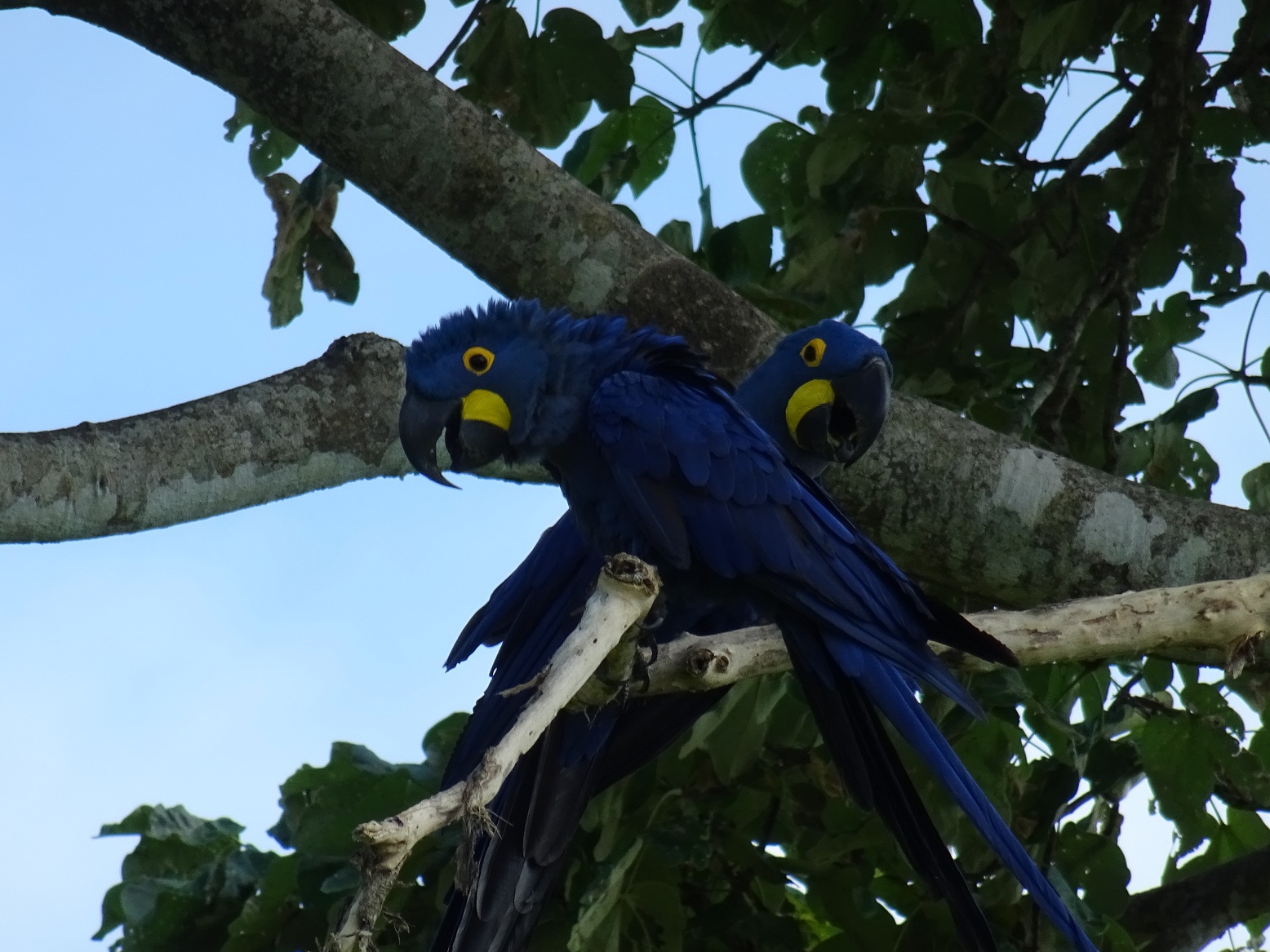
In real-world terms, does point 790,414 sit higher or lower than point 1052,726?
higher

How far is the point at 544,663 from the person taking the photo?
109 inches

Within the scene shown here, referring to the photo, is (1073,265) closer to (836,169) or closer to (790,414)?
(836,169)

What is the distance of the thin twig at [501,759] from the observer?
1.32 meters

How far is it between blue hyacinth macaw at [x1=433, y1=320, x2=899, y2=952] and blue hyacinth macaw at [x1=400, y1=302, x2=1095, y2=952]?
0.47ft

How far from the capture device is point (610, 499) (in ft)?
8.96

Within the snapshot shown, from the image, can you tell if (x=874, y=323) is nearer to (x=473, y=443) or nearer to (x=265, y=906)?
(x=473, y=443)

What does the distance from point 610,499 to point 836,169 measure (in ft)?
3.74

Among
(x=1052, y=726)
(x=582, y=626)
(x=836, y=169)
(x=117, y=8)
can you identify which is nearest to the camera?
(x=582, y=626)

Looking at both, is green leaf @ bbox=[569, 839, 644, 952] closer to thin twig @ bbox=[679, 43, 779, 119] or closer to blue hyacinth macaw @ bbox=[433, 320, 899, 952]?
blue hyacinth macaw @ bbox=[433, 320, 899, 952]

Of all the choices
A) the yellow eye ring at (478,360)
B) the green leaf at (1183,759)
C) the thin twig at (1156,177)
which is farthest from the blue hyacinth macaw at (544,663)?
the green leaf at (1183,759)

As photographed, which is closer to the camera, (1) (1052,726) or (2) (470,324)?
(2) (470,324)

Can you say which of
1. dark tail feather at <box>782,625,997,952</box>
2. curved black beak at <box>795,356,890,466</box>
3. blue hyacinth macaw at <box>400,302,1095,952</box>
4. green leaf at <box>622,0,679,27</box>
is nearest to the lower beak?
curved black beak at <box>795,356,890,466</box>

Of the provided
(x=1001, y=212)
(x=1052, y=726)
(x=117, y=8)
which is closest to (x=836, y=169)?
(x=1001, y=212)

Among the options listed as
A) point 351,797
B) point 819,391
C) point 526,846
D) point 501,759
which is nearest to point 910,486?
point 819,391
